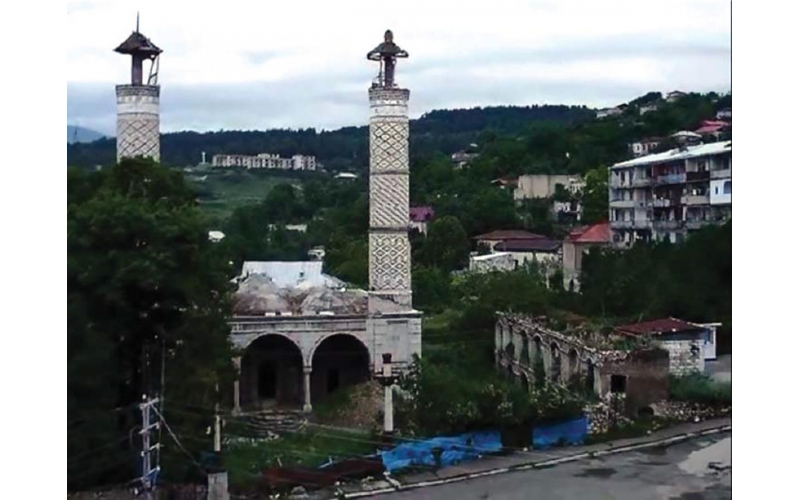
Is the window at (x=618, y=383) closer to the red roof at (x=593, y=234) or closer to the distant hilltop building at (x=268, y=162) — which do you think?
the red roof at (x=593, y=234)

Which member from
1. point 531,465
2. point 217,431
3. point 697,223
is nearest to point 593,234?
point 697,223

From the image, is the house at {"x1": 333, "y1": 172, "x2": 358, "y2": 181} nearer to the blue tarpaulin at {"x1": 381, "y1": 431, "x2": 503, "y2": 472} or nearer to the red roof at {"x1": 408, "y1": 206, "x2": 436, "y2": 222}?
the red roof at {"x1": 408, "y1": 206, "x2": 436, "y2": 222}

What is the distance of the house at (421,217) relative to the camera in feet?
14.3

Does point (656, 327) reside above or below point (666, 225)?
below

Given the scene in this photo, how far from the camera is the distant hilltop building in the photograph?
4137 millimetres

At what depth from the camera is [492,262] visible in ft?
13.9

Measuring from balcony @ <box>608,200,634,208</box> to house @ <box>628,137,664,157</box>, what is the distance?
187 millimetres

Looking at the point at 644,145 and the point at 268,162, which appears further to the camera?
the point at 268,162

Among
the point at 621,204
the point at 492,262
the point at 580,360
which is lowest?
the point at 580,360

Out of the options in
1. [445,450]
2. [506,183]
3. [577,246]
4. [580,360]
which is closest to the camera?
[445,450]

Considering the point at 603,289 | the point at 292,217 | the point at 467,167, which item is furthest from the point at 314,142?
the point at 603,289

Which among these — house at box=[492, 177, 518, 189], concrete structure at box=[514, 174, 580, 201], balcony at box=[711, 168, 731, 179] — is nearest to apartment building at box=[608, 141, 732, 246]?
balcony at box=[711, 168, 731, 179]

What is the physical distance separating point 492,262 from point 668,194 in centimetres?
72

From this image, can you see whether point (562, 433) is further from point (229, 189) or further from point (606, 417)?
point (229, 189)
